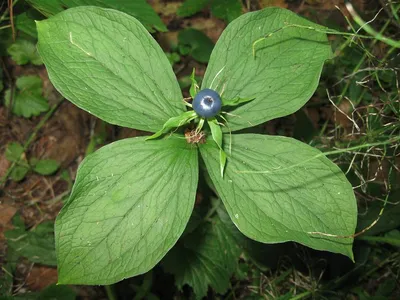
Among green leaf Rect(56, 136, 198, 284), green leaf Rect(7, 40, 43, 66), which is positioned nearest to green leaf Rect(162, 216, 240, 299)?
green leaf Rect(56, 136, 198, 284)

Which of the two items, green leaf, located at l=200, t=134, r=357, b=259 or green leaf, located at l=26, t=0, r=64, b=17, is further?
green leaf, located at l=26, t=0, r=64, b=17

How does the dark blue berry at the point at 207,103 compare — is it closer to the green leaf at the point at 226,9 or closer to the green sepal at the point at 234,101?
the green sepal at the point at 234,101

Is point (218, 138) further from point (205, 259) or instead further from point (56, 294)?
point (56, 294)

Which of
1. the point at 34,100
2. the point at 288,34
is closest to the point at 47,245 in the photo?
the point at 34,100

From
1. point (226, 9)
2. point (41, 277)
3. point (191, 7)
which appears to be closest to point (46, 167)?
point (41, 277)

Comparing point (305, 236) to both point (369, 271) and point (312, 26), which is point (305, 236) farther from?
point (369, 271)

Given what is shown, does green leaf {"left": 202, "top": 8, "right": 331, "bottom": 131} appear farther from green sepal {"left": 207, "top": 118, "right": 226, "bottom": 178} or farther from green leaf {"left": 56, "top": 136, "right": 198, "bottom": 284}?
green leaf {"left": 56, "top": 136, "right": 198, "bottom": 284}

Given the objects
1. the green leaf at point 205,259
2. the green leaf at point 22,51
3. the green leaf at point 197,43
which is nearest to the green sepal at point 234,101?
the green leaf at point 205,259
